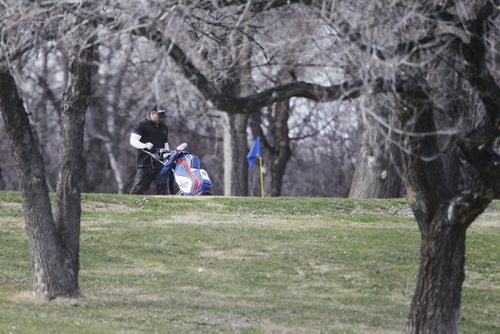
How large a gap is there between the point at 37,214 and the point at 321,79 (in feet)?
12.6

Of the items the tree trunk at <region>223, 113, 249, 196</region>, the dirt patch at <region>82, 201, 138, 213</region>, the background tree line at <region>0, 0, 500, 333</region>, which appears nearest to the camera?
the background tree line at <region>0, 0, 500, 333</region>

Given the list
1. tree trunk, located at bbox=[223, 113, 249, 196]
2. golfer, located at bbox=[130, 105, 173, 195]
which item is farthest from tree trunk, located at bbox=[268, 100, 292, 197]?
golfer, located at bbox=[130, 105, 173, 195]

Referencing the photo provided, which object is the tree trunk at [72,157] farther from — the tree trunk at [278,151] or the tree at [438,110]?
the tree trunk at [278,151]

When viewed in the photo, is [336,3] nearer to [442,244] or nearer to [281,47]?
[281,47]

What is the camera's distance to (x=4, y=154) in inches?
1697

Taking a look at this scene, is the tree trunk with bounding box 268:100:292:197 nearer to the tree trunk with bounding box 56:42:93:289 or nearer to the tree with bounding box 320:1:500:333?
the tree trunk with bounding box 56:42:93:289

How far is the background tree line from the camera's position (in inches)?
384

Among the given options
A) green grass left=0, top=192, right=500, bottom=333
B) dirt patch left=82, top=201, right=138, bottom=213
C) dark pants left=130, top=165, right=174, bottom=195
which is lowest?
green grass left=0, top=192, right=500, bottom=333

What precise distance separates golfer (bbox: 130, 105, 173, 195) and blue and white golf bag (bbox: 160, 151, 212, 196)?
0.98 ft

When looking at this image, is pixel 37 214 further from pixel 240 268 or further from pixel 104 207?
pixel 104 207

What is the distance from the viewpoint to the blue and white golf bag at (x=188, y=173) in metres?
21.8

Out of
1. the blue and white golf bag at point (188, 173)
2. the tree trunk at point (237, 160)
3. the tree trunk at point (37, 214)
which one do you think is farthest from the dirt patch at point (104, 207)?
the tree trunk at point (237, 160)

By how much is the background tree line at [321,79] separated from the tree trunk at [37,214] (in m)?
0.01

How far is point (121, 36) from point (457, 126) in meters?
3.10
